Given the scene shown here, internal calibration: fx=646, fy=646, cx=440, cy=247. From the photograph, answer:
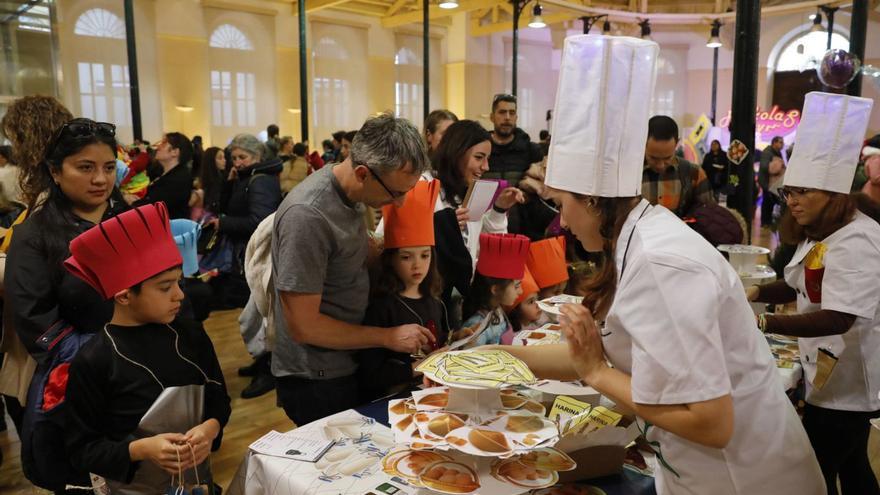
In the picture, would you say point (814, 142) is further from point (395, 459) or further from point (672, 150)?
point (395, 459)

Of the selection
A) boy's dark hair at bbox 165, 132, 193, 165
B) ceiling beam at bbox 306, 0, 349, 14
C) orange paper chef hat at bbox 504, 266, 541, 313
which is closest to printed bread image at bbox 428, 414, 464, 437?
orange paper chef hat at bbox 504, 266, 541, 313

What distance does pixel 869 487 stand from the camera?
6.97 feet

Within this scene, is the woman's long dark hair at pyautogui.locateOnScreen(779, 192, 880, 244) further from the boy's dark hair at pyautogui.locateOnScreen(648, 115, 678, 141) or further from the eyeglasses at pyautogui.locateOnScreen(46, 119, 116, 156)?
the eyeglasses at pyautogui.locateOnScreen(46, 119, 116, 156)

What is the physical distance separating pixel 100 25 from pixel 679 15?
45.0 feet

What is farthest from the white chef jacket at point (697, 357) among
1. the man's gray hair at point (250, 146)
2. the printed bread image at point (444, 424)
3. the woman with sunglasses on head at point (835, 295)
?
the man's gray hair at point (250, 146)

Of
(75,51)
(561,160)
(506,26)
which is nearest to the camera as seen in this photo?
(561,160)

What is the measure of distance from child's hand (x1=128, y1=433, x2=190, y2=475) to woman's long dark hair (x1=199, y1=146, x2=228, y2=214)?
344cm

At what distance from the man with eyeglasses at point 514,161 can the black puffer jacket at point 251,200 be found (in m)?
→ 1.40

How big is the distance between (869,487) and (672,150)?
165 centimetres

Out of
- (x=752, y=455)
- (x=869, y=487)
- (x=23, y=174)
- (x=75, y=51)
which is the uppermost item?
(x=75, y=51)

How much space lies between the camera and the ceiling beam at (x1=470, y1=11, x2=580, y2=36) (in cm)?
1559

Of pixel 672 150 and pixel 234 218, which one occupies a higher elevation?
pixel 672 150

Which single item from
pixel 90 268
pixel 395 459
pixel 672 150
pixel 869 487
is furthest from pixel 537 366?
pixel 672 150

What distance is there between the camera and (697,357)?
100 cm
